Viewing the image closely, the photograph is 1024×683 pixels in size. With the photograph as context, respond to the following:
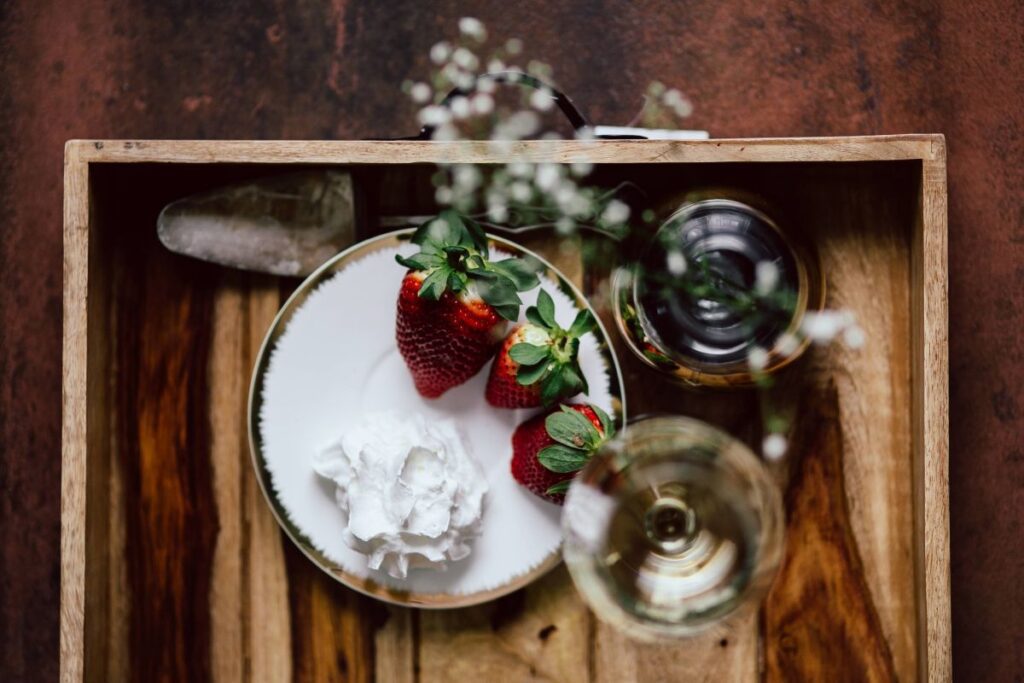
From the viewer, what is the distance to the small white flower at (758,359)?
2.05 feet

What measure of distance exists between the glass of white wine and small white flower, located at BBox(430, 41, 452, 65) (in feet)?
1.29

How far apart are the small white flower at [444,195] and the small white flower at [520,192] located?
0.04 meters

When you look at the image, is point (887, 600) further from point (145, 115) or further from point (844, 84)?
point (145, 115)

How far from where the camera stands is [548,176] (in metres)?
0.62

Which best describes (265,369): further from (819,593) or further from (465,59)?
(819,593)

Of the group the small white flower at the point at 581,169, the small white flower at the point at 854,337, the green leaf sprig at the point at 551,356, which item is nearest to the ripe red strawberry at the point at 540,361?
the green leaf sprig at the point at 551,356

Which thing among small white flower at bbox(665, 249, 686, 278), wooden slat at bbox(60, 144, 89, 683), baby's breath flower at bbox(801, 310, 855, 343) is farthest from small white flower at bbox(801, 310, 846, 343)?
wooden slat at bbox(60, 144, 89, 683)

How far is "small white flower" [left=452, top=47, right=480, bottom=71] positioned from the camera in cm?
76

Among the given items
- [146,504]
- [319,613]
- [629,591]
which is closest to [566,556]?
[629,591]

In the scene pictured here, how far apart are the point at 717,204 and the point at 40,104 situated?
0.60m

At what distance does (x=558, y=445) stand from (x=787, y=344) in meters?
0.19

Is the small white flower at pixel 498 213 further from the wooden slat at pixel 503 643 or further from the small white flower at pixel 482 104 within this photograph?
the wooden slat at pixel 503 643

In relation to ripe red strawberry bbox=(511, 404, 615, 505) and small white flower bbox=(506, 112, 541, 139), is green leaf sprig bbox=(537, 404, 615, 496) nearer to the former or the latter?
ripe red strawberry bbox=(511, 404, 615, 505)

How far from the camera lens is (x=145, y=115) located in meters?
0.77
